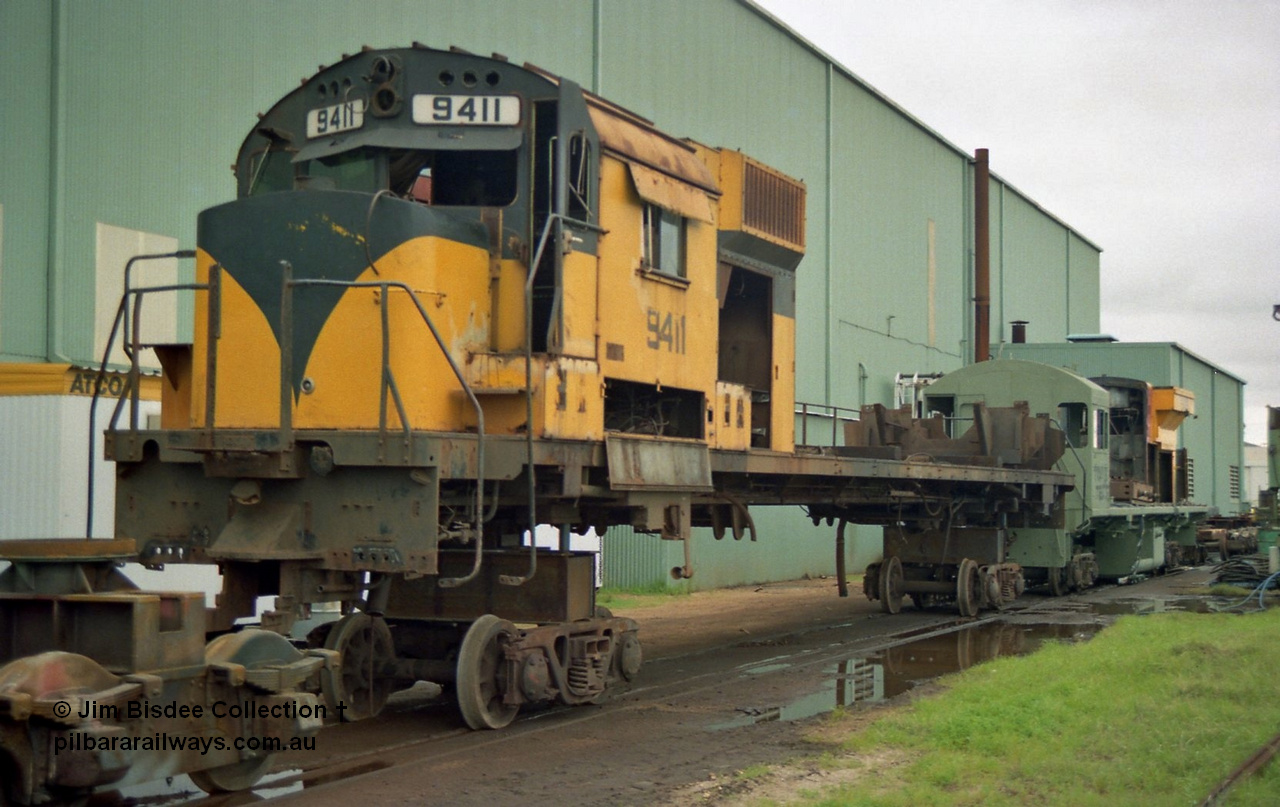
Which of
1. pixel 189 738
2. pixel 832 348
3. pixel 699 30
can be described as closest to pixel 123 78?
pixel 189 738

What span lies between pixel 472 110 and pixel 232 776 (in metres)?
4.42

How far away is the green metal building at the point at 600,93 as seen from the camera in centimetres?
1316

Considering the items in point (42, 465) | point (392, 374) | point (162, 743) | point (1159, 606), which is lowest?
point (1159, 606)

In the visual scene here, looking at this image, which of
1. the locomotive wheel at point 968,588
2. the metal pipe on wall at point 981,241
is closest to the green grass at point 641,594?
the locomotive wheel at point 968,588

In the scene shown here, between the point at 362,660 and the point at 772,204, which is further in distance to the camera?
the point at 772,204

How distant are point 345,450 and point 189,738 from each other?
206 cm

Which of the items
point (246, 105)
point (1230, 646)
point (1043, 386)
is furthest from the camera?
point (1043, 386)

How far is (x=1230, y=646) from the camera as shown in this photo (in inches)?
480

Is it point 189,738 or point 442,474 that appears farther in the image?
point 442,474

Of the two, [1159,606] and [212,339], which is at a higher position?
[212,339]

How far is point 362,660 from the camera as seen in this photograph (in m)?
8.52

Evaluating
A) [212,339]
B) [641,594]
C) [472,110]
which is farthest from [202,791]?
[641,594]

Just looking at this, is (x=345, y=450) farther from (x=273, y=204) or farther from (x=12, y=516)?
(x=12, y=516)

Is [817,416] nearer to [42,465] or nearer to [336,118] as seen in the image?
[42,465]
